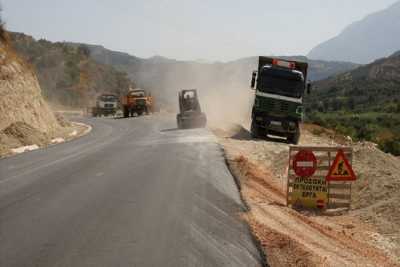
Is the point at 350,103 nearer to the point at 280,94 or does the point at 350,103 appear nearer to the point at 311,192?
the point at 280,94

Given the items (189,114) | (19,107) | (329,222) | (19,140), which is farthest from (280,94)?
(19,107)

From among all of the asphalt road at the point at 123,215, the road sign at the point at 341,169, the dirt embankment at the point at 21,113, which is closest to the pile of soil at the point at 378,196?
the road sign at the point at 341,169

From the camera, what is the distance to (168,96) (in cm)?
15775

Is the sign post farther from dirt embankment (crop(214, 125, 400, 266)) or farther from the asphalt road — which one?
the asphalt road

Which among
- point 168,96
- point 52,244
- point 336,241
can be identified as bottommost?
point 168,96

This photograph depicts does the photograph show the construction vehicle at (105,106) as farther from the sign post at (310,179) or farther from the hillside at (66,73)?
the sign post at (310,179)

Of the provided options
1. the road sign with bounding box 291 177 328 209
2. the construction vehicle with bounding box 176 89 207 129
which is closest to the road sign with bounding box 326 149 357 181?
the road sign with bounding box 291 177 328 209

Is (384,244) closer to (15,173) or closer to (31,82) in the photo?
(15,173)

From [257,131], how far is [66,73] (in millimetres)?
100535

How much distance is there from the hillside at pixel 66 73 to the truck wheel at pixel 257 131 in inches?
3076

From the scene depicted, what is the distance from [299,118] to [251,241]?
61.9 ft

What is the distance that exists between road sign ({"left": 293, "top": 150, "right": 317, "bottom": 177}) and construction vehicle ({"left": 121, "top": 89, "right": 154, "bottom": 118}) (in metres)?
46.6

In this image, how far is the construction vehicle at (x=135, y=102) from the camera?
59.4 metres

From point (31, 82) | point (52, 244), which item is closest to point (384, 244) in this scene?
point (52, 244)
